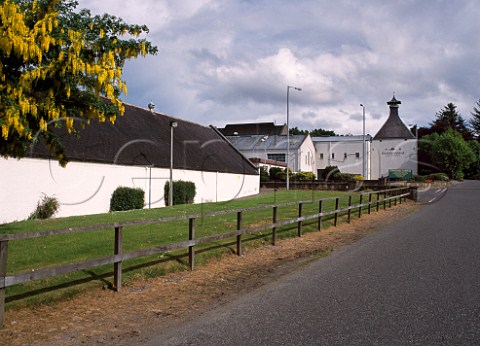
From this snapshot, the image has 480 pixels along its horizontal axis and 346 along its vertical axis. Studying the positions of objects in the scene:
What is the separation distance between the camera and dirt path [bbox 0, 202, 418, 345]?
5.18 m

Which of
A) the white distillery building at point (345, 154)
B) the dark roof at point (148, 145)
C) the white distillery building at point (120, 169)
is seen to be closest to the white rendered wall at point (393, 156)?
the white distillery building at point (345, 154)

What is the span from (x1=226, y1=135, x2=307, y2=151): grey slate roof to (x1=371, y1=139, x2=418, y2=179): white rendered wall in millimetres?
16771

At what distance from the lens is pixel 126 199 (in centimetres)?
2253

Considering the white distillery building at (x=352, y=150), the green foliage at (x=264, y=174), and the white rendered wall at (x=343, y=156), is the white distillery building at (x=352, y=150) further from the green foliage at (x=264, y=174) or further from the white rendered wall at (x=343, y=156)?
the green foliage at (x=264, y=174)

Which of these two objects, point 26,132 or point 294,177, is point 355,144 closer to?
point 294,177

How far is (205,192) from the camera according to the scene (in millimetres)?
31328

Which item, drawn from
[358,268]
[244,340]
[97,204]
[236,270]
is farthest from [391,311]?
[97,204]

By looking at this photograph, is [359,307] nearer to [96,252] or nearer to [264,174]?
[96,252]

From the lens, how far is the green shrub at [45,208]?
18234mm

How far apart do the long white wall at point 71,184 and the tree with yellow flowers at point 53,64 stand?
27.4 ft

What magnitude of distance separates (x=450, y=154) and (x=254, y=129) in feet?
134

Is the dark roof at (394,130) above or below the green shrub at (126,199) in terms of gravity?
above

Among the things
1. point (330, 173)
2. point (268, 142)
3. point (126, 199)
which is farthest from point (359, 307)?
point (268, 142)

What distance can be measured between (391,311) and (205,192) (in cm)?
2582
